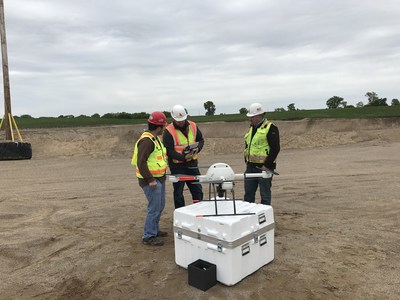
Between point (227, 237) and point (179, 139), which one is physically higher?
point (179, 139)

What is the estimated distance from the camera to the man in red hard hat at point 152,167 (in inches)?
213

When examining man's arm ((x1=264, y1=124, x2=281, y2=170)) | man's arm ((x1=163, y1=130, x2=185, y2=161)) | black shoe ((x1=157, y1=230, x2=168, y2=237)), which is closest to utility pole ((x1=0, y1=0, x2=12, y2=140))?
man's arm ((x1=163, y1=130, x2=185, y2=161))

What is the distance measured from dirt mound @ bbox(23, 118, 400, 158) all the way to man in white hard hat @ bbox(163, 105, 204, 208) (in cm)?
1480

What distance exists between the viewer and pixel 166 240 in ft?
19.5

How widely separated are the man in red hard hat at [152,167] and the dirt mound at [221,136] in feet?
49.6

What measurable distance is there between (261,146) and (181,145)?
4.45ft

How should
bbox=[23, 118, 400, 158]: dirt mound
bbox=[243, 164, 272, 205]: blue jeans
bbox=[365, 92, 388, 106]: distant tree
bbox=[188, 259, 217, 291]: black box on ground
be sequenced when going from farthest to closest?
bbox=[365, 92, 388, 106]: distant tree
bbox=[23, 118, 400, 158]: dirt mound
bbox=[243, 164, 272, 205]: blue jeans
bbox=[188, 259, 217, 291]: black box on ground

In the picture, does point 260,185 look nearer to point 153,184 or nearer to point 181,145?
point 181,145

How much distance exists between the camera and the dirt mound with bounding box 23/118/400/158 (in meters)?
21.6

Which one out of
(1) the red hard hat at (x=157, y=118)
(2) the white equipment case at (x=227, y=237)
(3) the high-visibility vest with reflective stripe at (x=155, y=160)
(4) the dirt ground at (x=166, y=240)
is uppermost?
(1) the red hard hat at (x=157, y=118)

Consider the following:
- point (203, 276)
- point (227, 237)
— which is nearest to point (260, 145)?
point (227, 237)

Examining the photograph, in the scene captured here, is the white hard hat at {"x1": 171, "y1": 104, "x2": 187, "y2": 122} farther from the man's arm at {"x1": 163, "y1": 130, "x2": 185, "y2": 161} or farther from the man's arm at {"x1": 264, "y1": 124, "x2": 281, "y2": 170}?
the man's arm at {"x1": 264, "y1": 124, "x2": 281, "y2": 170}

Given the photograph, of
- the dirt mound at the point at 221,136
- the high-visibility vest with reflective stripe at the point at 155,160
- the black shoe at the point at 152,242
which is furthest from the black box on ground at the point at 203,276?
the dirt mound at the point at 221,136

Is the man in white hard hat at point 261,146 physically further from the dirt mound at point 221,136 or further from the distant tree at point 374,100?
the distant tree at point 374,100
